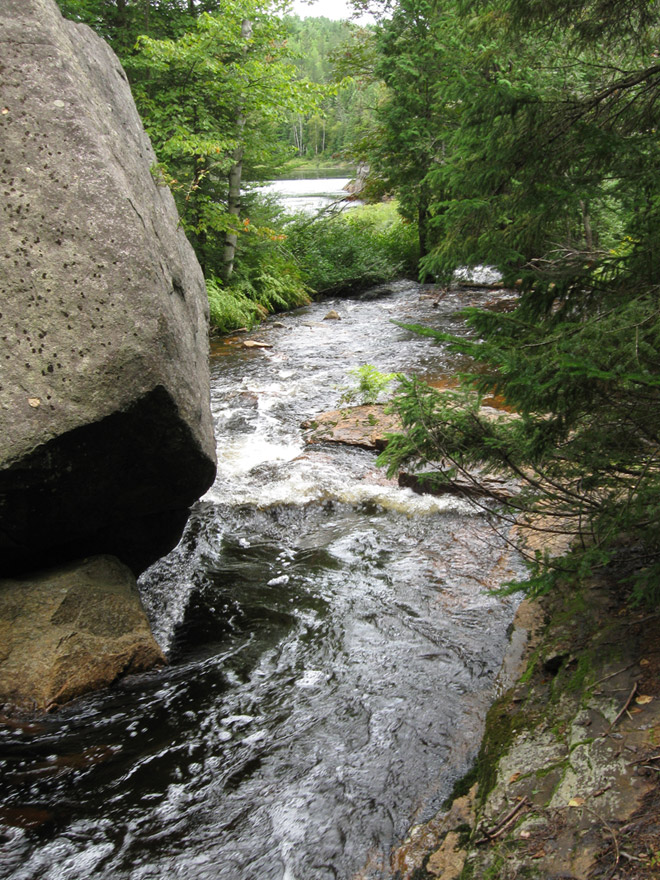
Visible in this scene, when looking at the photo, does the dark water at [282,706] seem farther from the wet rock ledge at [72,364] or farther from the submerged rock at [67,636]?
the wet rock ledge at [72,364]

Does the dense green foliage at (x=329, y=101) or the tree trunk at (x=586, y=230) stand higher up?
the dense green foliage at (x=329, y=101)

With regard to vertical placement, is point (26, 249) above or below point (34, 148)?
below

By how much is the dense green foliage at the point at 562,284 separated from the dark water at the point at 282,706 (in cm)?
134

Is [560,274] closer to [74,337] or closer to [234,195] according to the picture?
[74,337]

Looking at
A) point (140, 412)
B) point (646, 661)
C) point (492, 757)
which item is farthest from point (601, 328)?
point (140, 412)

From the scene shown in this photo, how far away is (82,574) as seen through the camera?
4383 millimetres

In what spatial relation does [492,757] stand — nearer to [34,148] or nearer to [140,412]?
[140,412]

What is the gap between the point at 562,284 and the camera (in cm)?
343

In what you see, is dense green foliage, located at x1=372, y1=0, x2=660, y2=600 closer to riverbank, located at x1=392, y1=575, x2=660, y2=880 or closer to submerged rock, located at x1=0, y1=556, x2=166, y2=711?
riverbank, located at x1=392, y1=575, x2=660, y2=880

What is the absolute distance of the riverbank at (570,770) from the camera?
2086mm

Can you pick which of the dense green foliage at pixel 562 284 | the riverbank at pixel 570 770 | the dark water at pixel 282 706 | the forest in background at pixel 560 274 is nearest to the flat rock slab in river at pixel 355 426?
the dark water at pixel 282 706

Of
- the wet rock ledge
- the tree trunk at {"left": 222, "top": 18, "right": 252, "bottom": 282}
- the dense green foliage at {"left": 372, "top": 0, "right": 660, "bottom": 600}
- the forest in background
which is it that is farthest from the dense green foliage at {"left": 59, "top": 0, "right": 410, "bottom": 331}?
the dense green foliage at {"left": 372, "top": 0, "right": 660, "bottom": 600}

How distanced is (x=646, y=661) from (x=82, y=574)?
367cm

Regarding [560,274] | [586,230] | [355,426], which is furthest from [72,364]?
[355,426]
